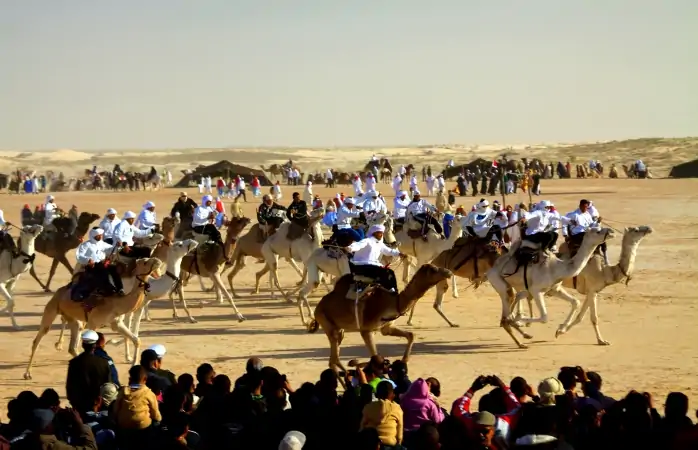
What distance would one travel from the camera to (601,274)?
16938 mm

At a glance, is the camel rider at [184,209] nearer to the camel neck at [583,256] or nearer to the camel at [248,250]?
the camel at [248,250]

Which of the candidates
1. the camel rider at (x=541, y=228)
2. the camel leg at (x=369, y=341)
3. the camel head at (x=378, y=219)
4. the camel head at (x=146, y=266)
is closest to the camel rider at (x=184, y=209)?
the camel head at (x=378, y=219)

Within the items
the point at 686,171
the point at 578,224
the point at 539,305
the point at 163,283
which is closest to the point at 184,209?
the point at 163,283

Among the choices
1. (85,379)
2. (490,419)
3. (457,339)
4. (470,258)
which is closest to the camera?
(490,419)

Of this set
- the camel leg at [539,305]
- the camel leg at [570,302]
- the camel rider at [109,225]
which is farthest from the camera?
the camel rider at [109,225]

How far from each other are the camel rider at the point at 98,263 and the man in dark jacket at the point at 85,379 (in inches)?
181

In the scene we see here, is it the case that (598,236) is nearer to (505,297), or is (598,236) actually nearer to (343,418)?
(505,297)

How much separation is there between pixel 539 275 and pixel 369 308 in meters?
3.68

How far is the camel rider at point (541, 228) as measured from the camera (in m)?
16.8

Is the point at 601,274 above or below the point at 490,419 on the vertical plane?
below

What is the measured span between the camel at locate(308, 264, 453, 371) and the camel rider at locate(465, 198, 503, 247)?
5.86 meters

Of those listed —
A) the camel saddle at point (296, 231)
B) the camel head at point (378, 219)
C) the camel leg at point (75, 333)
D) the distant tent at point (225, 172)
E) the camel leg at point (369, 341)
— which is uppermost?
the camel head at point (378, 219)

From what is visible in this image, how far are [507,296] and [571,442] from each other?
9.16 metres

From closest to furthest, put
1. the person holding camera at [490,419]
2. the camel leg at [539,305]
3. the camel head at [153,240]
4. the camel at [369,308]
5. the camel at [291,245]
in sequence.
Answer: the person holding camera at [490,419], the camel at [369,308], the camel leg at [539,305], the camel head at [153,240], the camel at [291,245]
